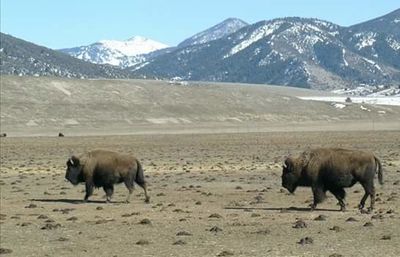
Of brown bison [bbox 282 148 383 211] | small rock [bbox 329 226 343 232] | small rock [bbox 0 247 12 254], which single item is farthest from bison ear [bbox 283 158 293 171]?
small rock [bbox 0 247 12 254]

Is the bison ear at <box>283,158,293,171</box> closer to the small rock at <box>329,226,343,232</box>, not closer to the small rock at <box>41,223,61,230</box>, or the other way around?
the small rock at <box>329,226,343,232</box>

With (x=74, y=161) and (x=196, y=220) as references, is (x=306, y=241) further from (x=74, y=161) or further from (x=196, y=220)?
(x=74, y=161)

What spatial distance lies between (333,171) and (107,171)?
8205 millimetres

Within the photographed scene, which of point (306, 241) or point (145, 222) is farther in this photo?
point (145, 222)

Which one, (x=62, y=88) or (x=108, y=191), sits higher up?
(x=108, y=191)

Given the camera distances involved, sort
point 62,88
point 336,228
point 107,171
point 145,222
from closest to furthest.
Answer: point 336,228, point 145,222, point 107,171, point 62,88

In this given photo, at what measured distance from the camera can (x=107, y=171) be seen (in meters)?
30.5

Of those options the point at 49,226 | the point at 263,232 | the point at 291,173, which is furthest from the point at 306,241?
the point at 291,173

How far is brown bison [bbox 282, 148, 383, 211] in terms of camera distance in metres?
26.2

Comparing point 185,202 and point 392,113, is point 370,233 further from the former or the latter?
point 392,113

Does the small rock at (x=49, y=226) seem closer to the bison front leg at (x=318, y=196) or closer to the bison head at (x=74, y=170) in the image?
the bison head at (x=74, y=170)

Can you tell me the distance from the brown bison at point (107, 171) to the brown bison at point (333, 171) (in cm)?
569

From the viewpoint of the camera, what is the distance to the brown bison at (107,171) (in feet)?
100

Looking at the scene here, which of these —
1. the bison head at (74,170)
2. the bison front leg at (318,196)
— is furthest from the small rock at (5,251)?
the bison head at (74,170)
